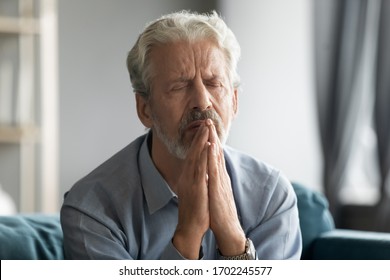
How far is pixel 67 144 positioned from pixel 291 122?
→ 1363mm

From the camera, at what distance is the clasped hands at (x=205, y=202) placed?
1855 millimetres

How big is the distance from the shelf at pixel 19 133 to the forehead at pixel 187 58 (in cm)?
281

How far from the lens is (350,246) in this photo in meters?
2.47

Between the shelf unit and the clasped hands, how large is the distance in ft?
9.52

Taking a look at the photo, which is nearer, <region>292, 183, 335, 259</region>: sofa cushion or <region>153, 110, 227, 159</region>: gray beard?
<region>153, 110, 227, 159</region>: gray beard

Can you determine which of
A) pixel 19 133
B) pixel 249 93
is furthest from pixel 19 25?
pixel 249 93

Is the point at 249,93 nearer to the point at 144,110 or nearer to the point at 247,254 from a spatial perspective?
the point at 144,110

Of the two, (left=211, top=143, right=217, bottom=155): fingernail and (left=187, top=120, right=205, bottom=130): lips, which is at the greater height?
(left=187, top=120, right=205, bottom=130): lips

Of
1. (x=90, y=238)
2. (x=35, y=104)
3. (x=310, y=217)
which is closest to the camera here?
(x=90, y=238)

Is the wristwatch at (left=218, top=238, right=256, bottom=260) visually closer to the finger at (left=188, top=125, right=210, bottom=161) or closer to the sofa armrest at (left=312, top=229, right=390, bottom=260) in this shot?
the finger at (left=188, top=125, right=210, bottom=161)

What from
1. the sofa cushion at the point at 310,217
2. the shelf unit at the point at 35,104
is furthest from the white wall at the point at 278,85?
the sofa cushion at the point at 310,217

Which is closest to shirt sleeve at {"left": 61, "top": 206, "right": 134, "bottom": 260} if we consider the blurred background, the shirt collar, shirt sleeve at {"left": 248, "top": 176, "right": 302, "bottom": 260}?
the shirt collar

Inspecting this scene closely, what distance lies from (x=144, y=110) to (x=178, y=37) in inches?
8.9

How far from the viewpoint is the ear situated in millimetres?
2104
